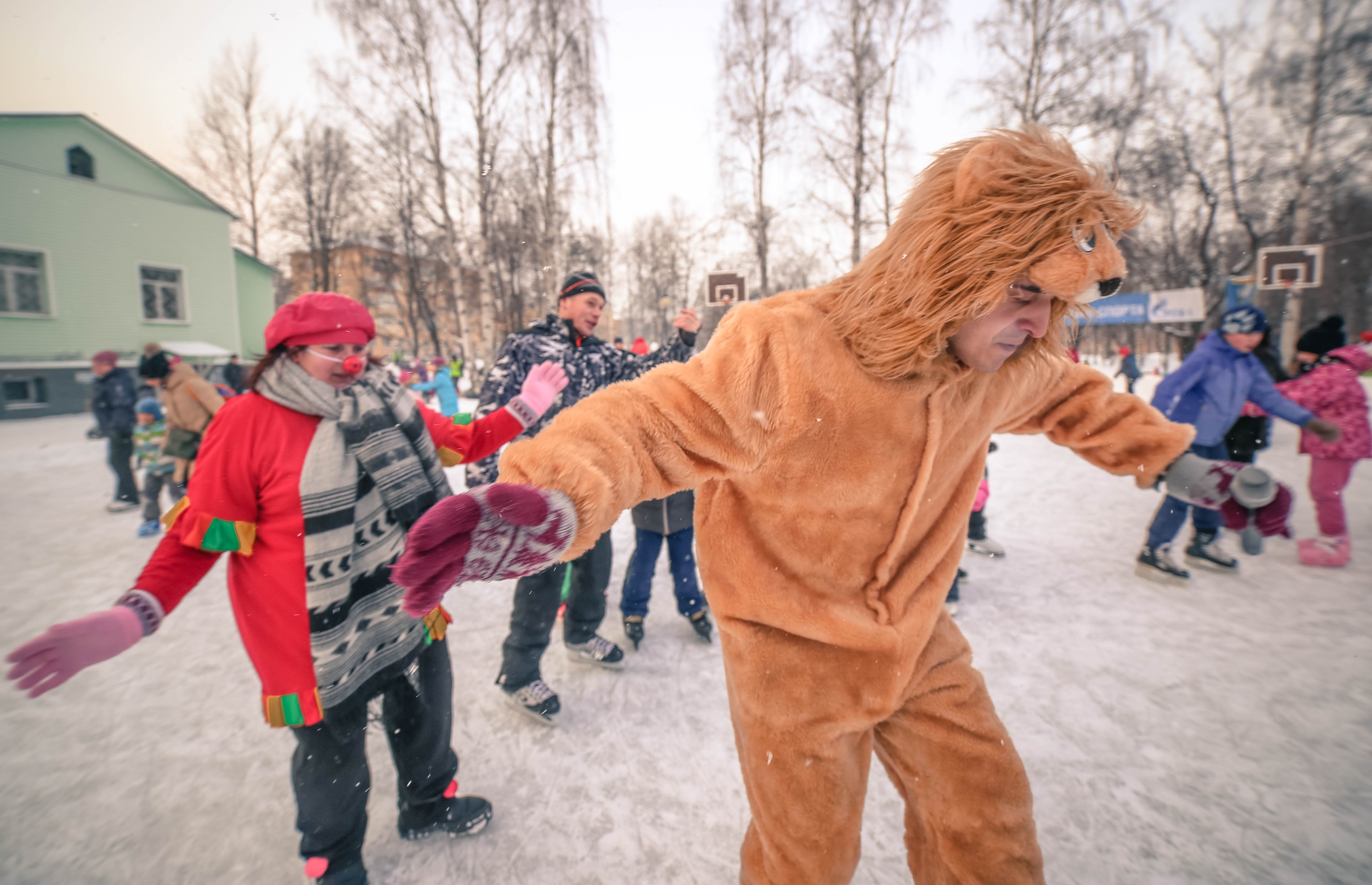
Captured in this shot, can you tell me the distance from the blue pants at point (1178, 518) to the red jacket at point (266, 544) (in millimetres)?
4884

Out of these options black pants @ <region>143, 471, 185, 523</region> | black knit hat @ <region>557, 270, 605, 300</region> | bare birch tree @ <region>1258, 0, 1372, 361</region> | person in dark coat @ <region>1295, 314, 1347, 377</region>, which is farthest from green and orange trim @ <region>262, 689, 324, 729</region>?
bare birch tree @ <region>1258, 0, 1372, 361</region>

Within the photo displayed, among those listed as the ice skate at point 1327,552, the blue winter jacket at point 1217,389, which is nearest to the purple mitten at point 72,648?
the blue winter jacket at point 1217,389

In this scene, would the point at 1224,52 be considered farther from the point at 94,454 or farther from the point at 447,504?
the point at 94,454

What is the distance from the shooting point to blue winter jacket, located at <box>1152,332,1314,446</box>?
3811 mm

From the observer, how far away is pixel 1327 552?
13.2 ft

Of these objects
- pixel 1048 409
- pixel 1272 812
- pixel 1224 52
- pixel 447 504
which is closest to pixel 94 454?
pixel 447 504

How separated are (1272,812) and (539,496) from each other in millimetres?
2884

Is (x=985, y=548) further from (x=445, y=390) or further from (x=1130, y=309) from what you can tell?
(x=1130, y=309)

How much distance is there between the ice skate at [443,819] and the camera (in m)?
1.97

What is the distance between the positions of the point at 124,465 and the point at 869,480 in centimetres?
902

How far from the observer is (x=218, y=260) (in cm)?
1856

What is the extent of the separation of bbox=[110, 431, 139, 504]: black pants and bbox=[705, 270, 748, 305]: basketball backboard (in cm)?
731

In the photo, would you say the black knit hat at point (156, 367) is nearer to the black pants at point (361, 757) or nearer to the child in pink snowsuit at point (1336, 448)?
the black pants at point (361, 757)

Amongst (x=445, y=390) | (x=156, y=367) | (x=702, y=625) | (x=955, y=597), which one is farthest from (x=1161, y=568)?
(x=445, y=390)
